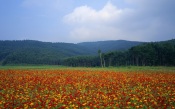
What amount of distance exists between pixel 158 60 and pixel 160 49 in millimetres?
4985

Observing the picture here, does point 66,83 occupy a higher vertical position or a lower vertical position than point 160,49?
lower

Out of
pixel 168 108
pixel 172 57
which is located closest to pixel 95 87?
pixel 168 108

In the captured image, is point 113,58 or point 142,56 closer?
point 142,56

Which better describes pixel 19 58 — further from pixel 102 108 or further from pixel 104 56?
pixel 102 108

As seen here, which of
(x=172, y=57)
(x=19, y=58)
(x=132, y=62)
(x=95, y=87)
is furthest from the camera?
(x=19, y=58)

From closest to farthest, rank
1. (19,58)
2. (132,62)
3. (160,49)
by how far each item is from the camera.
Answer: (160,49), (132,62), (19,58)

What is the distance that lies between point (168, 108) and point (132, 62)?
93275mm

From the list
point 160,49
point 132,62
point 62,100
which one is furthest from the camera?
point 132,62

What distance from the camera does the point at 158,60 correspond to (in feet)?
265

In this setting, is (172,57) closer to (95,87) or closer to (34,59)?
(95,87)

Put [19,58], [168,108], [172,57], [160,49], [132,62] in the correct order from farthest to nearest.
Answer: [19,58] → [132,62] → [160,49] → [172,57] → [168,108]

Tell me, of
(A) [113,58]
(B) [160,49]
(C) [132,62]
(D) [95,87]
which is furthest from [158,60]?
(D) [95,87]

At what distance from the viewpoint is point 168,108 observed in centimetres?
796

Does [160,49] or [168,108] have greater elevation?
[160,49]
